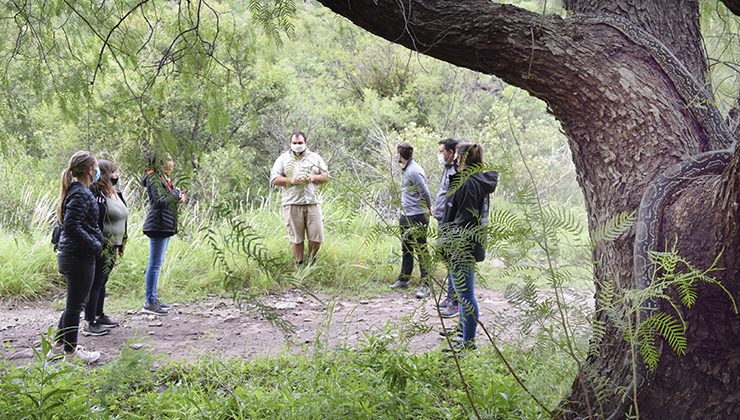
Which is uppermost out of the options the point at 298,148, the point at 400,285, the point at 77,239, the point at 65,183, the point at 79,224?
the point at 298,148

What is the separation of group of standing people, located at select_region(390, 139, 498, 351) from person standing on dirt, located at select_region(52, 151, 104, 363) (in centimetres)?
235

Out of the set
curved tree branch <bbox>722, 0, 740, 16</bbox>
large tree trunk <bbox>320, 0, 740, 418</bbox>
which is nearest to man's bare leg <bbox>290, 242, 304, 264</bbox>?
large tree trunk <bbox>320, 0, 740, 418</bbox>

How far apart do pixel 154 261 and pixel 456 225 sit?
13.9 ft

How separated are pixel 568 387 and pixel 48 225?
7.55 m

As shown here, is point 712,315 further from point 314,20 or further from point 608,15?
point 314,20

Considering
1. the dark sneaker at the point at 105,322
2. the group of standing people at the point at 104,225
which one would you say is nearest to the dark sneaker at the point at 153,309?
the group of standing people at the point at 104,225

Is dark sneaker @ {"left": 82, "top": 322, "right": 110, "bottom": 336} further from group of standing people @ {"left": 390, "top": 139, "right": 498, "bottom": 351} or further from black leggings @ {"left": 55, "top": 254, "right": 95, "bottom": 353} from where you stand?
group of standing people @ {"left": 390, "top": 139, "right": 498, "bottom": 351}

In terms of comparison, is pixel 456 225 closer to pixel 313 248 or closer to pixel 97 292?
pixel 97 292

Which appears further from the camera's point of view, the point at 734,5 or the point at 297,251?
the point at 297,251

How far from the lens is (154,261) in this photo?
6219 millimetres

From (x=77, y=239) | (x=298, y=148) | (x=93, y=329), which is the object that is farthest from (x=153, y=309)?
(x=298, y=148)

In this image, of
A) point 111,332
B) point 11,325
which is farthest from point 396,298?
point 11,325

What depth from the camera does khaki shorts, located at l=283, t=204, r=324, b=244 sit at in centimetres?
788

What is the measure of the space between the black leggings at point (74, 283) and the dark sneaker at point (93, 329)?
0.81 meters
